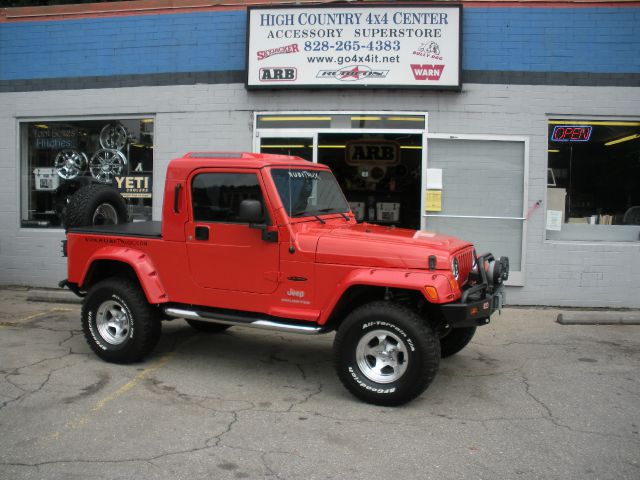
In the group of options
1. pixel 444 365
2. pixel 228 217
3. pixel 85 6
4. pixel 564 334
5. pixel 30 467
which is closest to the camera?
pixel 30 467

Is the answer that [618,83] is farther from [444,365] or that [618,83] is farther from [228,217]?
[228,217]

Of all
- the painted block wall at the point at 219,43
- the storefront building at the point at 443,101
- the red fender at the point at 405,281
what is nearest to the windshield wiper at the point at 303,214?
the red fender at the point at 405,281

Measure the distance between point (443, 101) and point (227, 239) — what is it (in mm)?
4997

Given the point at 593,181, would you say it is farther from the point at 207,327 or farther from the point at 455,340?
the point at 207,327

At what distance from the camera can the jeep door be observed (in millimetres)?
5293

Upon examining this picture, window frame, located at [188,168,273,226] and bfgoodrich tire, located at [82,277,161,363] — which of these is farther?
bfgoodrich tire, located at [82,277,161,363]

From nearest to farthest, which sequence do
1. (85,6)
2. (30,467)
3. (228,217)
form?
(30,467)
(228,217)
(85,6)

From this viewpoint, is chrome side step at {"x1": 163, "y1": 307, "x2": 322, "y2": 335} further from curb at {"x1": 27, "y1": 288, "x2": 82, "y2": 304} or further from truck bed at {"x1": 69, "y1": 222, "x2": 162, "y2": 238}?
curb at {"x1": 27, "y1": 288, "x2": 82, "y2": 304}

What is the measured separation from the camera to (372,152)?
34.3ft

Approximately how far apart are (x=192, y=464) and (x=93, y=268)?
297cm

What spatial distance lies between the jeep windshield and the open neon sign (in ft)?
14.6

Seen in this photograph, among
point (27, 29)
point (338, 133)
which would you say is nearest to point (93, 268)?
point (338, 133)

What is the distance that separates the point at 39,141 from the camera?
10.5 m

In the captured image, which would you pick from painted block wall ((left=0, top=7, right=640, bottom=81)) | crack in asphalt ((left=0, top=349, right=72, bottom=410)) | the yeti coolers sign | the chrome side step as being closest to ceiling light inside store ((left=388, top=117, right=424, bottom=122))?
the yeti coolers sign
